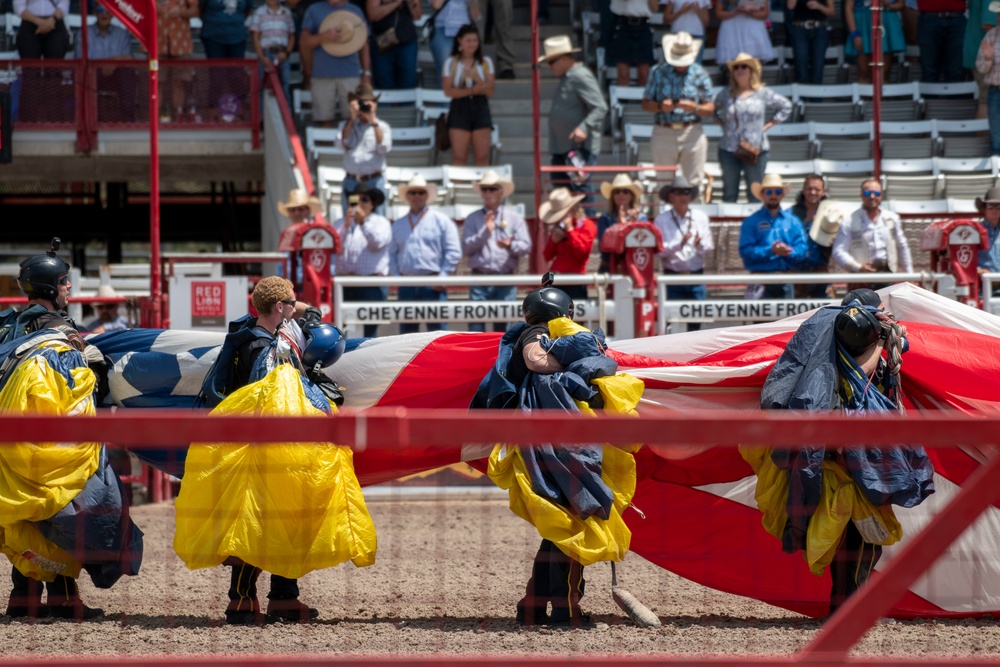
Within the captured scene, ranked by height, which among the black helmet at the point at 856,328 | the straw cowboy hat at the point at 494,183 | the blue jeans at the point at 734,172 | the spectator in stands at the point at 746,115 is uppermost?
the spectator in stands at the point at 746,115

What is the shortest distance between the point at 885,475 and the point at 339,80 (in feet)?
33.7

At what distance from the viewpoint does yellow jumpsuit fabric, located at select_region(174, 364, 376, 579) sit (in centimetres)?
553

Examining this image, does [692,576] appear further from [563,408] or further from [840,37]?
[840,37]

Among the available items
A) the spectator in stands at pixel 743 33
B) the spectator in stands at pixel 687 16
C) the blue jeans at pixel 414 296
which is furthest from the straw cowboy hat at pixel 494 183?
the spectator in stands at pixel 743 33

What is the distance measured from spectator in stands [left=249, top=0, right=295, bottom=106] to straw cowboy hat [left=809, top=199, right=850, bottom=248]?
6.64 metres

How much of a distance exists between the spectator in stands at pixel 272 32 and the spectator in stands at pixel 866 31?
6.56m

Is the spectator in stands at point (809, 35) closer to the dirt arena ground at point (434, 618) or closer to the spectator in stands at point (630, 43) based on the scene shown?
the spectator in stands at point (630, 43)

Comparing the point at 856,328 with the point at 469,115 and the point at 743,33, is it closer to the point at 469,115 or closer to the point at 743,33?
the point at 469,115

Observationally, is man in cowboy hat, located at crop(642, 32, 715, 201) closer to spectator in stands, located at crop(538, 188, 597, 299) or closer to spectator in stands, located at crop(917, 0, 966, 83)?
spectator in stands, located at crop(538, 188, 597, 299)

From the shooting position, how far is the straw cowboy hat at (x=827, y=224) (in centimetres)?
1080

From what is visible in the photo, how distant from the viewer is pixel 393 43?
49.3 ft

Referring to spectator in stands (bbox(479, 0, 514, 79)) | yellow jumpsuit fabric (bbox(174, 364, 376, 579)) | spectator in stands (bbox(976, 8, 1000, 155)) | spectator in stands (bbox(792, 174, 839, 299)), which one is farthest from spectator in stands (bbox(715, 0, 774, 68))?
yellow jumpsuit fabric (bbox(174, 364, 376, 579))

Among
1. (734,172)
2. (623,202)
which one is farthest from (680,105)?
(623,202)

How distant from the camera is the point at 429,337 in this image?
268 inches
